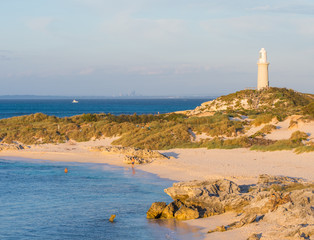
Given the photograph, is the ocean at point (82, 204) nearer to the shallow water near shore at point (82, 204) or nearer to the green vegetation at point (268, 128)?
the shallow water near shore at point (82, 204)

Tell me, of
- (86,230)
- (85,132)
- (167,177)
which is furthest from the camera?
(85,132)

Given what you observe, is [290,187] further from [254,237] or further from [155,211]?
[254,237]

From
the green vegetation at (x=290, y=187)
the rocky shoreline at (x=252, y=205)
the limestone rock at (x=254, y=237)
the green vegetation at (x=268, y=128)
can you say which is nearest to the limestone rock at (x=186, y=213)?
the rocky shoreline at (x=252, y=205)

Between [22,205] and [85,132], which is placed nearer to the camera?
[22,205]

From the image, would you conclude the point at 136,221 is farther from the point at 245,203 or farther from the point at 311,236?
the point at 311,236

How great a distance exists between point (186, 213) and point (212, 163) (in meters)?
10.9

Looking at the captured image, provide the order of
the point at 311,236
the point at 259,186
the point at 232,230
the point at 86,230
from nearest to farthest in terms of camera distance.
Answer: the point at 311,236
the point at 232,230
the point at 86,230
the point at 259,186

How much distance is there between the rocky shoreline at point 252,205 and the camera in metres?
12.2

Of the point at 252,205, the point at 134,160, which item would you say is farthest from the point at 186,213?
the point at 134,160

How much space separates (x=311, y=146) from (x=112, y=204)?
14458mm

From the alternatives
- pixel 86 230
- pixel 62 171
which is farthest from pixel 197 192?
pixel 62 171

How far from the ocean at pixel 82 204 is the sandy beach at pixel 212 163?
4.94 feet

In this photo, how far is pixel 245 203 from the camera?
14984mm

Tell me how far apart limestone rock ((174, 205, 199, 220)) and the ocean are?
0.34 metres
